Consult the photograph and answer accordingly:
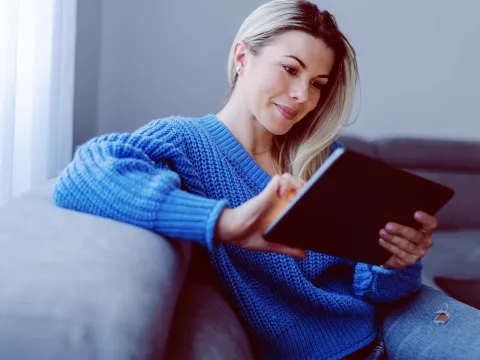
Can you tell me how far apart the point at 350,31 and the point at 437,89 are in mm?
388

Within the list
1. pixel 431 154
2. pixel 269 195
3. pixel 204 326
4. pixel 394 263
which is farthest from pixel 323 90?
pixel 431 154

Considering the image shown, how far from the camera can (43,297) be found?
0.55m

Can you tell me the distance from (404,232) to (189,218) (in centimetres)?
34

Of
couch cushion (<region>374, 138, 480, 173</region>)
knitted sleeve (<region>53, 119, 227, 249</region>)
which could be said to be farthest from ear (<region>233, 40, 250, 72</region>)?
couch cushion (<region>374, 138, 480, 173</region>)

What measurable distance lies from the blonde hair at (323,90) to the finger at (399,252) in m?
0.33

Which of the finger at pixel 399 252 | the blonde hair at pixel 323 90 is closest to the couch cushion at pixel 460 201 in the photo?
the blonde hair at pixel 323 90

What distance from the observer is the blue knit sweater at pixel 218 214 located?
72cm

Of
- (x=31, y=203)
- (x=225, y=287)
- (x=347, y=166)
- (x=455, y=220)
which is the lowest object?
(x=455, y=220)

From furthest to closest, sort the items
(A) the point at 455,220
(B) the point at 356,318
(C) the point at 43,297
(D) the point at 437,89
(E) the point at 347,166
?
1. (D) the point at 437,89
2. (A) the point at 455,220
3. (B) the point at 356,318
4. (E) the point at 347,166
5. (C) the point at 43,297

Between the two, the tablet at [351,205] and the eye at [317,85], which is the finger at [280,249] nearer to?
the tablet at [351,205]

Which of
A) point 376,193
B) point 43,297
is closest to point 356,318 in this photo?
point 376,193

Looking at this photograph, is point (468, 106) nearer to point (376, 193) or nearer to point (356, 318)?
point (356, 318)

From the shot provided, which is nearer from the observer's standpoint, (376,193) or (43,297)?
(43,297)

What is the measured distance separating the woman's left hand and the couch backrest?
0.92m
